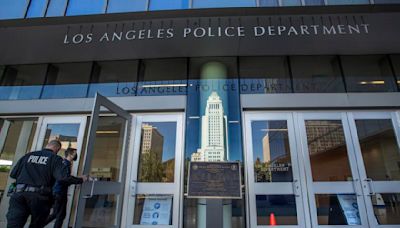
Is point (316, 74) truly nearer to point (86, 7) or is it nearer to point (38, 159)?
point (86, 7)

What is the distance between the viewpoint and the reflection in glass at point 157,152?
480 cm

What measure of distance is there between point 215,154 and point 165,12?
9.39 feet

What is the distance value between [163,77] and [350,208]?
180 inches

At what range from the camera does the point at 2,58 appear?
5836 mm

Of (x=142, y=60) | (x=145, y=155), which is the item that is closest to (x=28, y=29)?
(x=142, y=60)

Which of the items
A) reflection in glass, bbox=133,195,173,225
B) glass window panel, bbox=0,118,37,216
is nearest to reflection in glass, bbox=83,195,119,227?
reflection in glass, bbox=133,195,173,225

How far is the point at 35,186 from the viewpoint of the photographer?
322 cm

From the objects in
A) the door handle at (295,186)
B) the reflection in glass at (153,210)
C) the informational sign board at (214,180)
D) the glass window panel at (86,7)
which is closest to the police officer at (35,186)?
the reflection in glass at (153,210)

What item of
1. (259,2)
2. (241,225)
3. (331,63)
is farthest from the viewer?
(331,63)

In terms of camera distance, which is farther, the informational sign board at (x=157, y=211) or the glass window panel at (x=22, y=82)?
the glass window panel at (x=22, y=82)

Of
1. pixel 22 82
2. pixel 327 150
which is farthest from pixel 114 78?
pixel 327 150

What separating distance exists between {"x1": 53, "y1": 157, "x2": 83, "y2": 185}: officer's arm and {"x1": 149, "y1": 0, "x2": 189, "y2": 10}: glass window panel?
326cm

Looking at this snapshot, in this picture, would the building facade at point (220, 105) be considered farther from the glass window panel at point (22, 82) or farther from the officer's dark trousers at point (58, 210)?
the officer's dark trousers at point (58, 210)

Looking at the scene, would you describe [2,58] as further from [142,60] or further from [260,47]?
[260,47]
